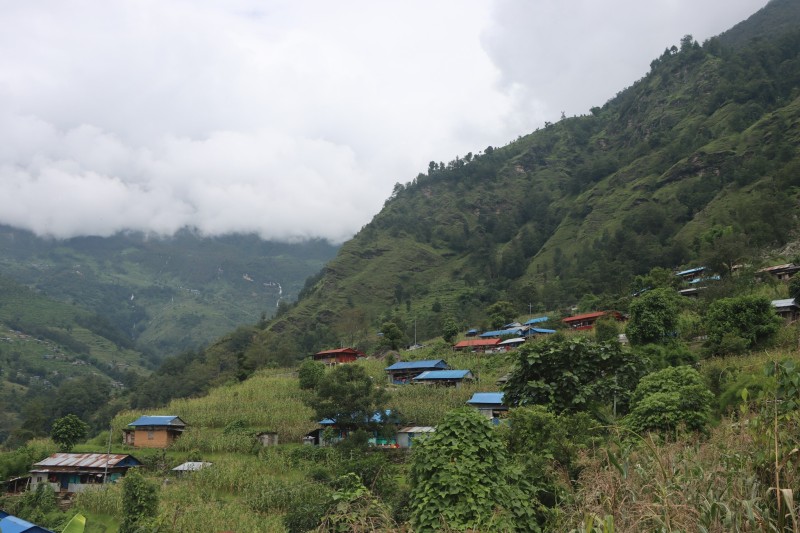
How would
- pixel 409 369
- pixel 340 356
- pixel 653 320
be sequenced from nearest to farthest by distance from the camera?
pixel 653 320
pixel 409 369
pixel 340 356

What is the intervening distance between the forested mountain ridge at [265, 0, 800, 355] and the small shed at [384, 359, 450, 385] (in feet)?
66.0

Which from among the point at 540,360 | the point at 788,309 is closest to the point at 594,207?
the point at 788,309

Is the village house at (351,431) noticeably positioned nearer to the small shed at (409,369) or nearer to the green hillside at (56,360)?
the small shed at (409,369)

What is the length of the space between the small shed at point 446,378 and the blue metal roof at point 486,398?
4.44m

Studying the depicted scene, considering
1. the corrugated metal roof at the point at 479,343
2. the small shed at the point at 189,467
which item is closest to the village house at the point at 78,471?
the small shed at the point at 189,467

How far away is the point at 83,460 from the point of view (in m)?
27.0

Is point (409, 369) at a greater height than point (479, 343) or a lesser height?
lesser

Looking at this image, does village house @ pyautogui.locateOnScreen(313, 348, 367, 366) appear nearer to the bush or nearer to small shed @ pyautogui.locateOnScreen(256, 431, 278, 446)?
small shed @ pyautogui.locateOnScreen(256, 431, 278, 446)

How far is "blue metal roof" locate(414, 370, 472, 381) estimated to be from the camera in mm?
34812

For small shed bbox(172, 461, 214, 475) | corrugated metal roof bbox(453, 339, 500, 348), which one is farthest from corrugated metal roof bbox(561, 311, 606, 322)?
small shed bbox(172, 461, 214, 475)

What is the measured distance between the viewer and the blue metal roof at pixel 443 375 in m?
A: 34.8

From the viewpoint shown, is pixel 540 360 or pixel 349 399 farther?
pixel 349 399

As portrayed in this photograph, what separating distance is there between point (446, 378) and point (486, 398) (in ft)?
19.3

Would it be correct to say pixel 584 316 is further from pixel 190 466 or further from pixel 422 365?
pixel 190 466
